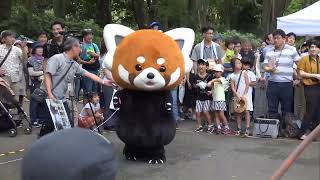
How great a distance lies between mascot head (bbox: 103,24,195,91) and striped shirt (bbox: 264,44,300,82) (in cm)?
302

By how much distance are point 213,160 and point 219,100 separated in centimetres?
223

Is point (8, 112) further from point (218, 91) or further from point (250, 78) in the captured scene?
point (250, 78)

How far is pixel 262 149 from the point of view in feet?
28.9

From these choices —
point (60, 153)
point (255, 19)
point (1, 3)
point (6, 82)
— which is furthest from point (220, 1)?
point (60, 153)

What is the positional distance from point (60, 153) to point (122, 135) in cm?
563

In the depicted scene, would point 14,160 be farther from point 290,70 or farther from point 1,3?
point 1,3

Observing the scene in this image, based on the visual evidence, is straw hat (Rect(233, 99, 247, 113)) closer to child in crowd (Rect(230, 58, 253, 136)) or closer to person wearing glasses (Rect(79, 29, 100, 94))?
child in crowd (Rect(230, 58, 253, 136))

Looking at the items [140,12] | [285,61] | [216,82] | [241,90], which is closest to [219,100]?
[216,82]

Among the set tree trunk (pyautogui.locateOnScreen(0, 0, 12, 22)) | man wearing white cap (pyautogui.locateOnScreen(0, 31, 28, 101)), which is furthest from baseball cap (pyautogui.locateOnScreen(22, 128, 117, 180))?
tree trunk (pyautogui.locateOnScreen(0, 0, 12, 22))

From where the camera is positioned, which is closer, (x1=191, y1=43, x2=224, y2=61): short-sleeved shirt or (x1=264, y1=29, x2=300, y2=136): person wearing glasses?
→ (x1=264, y1=29, x2=300, y2=136): person wearing glasses

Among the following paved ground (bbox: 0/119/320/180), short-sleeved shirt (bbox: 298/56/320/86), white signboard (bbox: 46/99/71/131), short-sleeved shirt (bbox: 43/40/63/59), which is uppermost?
short-sleeved shirt (bbox: 43/40/63/59)

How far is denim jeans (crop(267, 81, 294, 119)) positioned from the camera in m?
A: 9.67

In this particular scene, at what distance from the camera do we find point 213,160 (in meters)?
7.92

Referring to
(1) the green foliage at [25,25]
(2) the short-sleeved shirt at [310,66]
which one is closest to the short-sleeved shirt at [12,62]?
(2) the short-sleeved shirt at [310,66]
